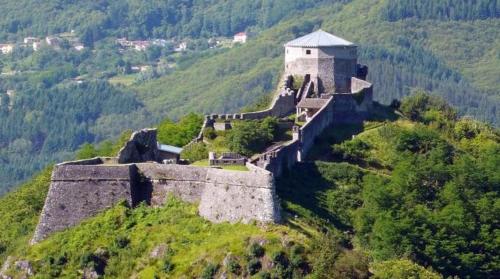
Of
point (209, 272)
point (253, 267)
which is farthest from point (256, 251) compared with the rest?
point (209, 272)

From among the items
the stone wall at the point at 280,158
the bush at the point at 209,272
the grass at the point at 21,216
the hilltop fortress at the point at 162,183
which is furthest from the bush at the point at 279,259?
the grass at the point at 21,216

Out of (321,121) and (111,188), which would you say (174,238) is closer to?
(111,188)

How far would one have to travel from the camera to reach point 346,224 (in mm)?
61969

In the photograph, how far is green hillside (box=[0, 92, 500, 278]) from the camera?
5194 cm

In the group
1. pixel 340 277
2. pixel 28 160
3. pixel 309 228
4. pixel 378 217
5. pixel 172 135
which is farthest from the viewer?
pixel 28 160

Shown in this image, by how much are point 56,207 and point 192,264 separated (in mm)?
7956

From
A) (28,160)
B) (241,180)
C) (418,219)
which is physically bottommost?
(28,160)

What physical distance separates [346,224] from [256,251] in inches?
447

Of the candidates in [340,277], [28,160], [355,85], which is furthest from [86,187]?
[28,160]

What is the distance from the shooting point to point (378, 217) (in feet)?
201

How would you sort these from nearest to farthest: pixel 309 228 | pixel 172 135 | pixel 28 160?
pixel 309 228
pixel 172 135
pixel 28 160

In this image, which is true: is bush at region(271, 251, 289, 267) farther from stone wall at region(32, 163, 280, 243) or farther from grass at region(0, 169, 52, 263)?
grass at region(0, 169, 52, 263)

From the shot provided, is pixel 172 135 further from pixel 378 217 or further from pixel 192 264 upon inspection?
pixel 192 264

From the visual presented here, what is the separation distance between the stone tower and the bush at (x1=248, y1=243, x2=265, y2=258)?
25.5 m
